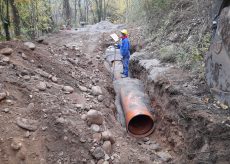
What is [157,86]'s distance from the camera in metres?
6.70

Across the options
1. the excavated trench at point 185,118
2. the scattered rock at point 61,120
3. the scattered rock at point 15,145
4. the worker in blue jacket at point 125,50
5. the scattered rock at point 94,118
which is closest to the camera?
the scattered rock at point 15,145

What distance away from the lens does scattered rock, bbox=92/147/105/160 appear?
14.9 feet

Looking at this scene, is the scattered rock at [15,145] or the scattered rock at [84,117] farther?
the scattered rock at [84,117]

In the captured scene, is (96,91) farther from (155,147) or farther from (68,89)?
(155,147)

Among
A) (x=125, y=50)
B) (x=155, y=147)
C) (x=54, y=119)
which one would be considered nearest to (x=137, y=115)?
(x=155, y=147)

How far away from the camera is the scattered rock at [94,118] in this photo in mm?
5070

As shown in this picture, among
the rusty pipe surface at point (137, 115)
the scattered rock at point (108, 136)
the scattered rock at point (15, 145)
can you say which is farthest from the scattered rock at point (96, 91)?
the scattered rock at point (15, 145)

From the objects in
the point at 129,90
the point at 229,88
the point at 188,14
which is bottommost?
the point at 129,90

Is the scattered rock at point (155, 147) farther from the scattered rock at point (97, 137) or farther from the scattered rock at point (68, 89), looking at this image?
the scattered rock at point (68, 89)

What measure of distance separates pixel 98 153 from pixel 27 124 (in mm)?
1183

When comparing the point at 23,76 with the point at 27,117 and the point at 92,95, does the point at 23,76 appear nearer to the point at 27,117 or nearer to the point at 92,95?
the point at 27,117

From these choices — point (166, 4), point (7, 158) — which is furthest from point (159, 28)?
point (7, 158)

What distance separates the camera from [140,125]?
21.4 ft

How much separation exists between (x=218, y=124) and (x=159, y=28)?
20.4ft
